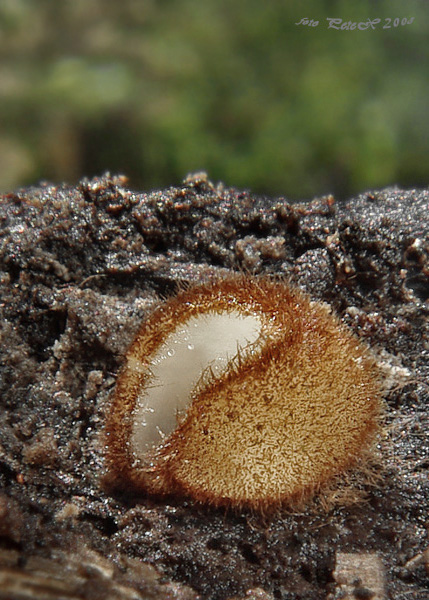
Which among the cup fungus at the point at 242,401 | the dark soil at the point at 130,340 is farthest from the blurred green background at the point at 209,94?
the cup fungus at the point at 242,401

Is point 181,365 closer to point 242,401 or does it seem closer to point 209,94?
point 242,401

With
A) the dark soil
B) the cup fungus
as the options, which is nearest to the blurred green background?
the dark soil

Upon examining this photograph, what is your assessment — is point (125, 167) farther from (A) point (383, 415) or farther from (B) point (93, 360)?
(A) point (383, 415)

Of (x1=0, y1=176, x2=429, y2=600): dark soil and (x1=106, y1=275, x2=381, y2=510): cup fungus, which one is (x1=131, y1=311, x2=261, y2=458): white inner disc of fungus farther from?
(x1=0, y1=176, x2=429, y2=600): dark soil

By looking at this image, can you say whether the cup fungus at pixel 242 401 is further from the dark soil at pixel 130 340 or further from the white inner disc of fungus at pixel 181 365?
the dark soil at pixel 130 340

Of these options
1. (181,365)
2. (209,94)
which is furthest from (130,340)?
(209,94)

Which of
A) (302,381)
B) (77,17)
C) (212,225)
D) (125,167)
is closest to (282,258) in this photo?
(212,225)
